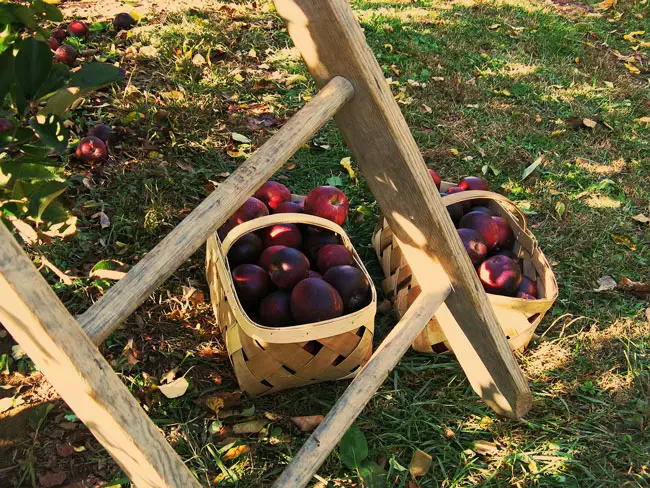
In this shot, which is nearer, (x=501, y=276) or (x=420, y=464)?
(x=420, y=464)

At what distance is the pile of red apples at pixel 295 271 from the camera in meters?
1.72

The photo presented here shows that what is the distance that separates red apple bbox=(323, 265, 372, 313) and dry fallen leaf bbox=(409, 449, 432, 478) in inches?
Result: 17.5

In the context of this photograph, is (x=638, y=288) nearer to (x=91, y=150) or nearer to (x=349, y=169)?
(x=349, y=169)

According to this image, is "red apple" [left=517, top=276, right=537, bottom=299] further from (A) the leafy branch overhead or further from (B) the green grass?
(A) the leafy branch overhead

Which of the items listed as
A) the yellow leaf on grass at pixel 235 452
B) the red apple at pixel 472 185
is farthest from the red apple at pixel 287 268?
the red apple at pixel 472 185

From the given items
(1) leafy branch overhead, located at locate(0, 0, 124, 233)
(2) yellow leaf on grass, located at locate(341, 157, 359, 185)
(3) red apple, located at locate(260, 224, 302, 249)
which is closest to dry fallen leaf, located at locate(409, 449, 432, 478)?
(3) red apple, located at locate(260, 224, 302, 249)

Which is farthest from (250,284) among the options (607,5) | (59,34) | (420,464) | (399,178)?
(607,5)

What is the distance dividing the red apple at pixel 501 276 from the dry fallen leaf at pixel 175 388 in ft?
3.32

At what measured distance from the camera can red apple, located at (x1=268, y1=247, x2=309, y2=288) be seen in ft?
5.96

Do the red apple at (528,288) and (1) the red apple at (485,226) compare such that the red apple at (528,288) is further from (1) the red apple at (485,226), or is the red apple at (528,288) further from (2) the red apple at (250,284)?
(2) the red apple at (250,284)

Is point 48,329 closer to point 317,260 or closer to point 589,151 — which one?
point 317,260

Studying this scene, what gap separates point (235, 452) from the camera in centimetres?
168

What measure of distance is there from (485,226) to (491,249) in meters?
0.10

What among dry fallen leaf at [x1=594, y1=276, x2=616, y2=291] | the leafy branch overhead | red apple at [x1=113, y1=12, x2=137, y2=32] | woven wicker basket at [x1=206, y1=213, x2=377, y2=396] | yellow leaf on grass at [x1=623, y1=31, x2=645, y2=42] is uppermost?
the leafy branch overhead
